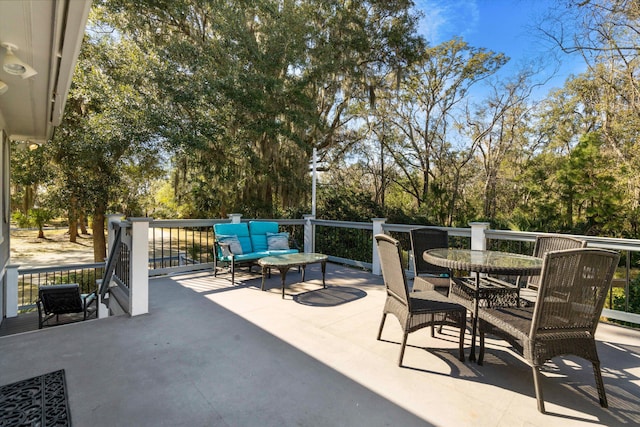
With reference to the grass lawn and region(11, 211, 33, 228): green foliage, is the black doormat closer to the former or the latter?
the grass lawn

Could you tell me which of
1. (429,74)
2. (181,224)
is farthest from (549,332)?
(429,74)

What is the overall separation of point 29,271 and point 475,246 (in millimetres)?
7091

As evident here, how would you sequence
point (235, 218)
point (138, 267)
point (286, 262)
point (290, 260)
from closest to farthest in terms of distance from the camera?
point (138, 267)
point (286, 262)
point (290, 260)
point (235, 218)

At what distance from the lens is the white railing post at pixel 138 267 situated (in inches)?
131

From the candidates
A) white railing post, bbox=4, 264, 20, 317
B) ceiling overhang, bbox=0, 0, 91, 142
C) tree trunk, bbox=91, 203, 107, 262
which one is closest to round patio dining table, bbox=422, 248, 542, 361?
ceiling overhang, bbox=0, 0, 91, 142

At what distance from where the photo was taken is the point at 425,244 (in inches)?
140

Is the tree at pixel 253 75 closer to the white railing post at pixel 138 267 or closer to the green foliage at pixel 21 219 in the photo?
the white railing post at pixel 138 267

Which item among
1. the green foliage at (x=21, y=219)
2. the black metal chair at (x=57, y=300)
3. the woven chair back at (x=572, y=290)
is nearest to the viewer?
the woven chair back at (x=572, y=290)

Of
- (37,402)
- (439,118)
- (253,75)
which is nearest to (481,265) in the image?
(37,402)

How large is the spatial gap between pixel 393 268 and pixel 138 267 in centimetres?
265

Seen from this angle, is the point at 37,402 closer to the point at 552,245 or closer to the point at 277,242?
the point at 277,242

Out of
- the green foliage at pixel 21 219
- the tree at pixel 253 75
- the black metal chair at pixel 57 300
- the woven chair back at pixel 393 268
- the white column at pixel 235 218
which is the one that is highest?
the tree at pixel 253 75

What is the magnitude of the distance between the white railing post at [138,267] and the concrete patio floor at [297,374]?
0.47 feet

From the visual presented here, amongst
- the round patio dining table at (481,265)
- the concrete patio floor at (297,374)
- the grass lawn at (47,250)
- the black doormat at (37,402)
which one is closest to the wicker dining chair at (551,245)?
the round patio dining table at (481,265)
